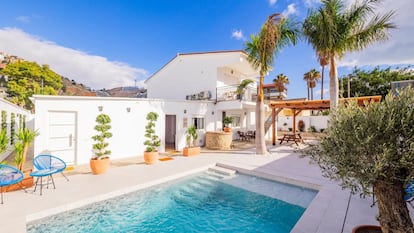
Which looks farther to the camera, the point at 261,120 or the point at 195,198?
the point at 261,120

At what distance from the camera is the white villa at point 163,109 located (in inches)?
347

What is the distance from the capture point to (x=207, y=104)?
15.6 metres

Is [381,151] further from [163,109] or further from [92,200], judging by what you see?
[163,109]

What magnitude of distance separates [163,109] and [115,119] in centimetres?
329

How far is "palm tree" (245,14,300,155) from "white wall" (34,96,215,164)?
568 centimetres

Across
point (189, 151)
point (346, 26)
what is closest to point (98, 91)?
point (189, 151)

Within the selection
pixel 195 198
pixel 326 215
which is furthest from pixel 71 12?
pixel 326 215

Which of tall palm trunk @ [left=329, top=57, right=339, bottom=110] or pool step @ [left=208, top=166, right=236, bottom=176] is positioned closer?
pool step @ [left=208, top=166, right=236, bottom=176]

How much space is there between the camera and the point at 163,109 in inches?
504

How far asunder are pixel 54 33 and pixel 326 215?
73.4 feet

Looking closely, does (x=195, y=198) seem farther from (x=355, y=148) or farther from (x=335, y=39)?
(x=335, y=39)

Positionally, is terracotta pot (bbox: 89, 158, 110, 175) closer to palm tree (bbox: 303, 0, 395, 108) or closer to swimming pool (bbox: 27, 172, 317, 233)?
swimming pool (bbox: 27, 172, 317, 233)

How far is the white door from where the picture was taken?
866cm

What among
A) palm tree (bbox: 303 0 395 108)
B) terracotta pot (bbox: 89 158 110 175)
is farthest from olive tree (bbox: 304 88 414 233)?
terracotta pot (bbox: 89 158 110 175)
